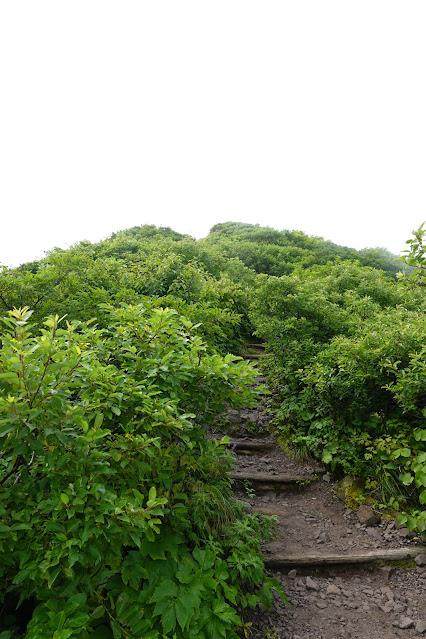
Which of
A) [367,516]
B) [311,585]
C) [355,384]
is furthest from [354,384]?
[311,585]

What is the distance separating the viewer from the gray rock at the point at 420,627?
8.70 ft

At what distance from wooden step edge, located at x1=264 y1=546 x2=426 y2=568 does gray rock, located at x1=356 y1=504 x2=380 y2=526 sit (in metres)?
0.36

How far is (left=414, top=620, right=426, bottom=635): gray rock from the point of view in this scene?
8.70ft

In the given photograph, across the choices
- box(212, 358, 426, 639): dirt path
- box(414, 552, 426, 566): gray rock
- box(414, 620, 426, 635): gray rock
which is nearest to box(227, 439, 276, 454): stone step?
box(212, 358, 426, 639): dirt path

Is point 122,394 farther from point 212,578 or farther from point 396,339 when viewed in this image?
point 396,339

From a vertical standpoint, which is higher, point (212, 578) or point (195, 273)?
point (195, 273)

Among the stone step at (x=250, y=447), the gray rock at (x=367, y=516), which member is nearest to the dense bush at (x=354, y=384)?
Answer: the gray rock at (x=367, y=516)

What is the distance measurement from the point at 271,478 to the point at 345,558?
1.21 m

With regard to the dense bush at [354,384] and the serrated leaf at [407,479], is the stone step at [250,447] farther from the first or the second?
the serrated leaf at [407,479]

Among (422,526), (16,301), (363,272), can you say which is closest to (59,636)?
(16,301)

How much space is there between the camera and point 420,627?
2.67m

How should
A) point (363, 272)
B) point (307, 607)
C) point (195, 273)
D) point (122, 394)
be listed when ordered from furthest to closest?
point (363, 272) → point (195, 273) → point (307, 607) → point (122, 394)

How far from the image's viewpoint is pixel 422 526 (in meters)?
3.34

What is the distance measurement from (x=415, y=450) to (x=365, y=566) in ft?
3.96
